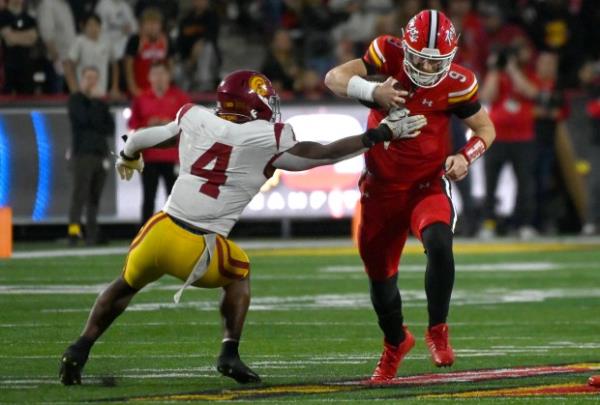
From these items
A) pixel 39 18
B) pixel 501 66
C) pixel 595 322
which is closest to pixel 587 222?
pixel 501 66

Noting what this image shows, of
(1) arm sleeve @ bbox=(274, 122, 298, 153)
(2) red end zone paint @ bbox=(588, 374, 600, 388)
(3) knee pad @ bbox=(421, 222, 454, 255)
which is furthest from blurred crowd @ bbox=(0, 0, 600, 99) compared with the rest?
(2) red end zone paint @ bbox=(588, 374, 600, 388)

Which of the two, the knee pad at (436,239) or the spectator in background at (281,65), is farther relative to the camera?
the spectator in background at (281,65)

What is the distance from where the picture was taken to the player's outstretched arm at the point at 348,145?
714 cm

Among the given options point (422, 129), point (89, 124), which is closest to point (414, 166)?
point (422, 129)

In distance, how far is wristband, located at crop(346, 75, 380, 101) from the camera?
7.44 meters

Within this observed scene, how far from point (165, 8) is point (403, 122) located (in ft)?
42.0

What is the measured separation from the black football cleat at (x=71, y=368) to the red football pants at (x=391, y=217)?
146 cm

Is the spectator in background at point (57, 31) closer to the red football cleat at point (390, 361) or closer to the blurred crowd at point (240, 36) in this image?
the blurred crowd at point (240, 36)

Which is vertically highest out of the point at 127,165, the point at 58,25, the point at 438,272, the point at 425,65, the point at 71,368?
the point at 425,65

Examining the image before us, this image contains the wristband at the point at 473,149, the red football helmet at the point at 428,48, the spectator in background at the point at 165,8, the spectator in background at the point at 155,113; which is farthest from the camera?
the spectator in background at the point at 165,8

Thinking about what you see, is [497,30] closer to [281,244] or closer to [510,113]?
[510,113]

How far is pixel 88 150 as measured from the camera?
16828 mm

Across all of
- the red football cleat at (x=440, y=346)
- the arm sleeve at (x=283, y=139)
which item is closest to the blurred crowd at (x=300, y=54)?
the arm sleeve at (x=283, y=139)

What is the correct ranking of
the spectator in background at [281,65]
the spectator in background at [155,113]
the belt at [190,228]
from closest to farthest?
the belt at [190,228]
the spectator in background at [155,113]
the spectator in background at [281,65]
